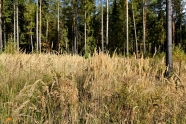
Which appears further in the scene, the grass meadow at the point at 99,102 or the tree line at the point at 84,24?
the tree line at the point at 84,24

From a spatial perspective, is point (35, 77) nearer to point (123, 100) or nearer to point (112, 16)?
point (123, 100)

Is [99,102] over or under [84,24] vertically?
under

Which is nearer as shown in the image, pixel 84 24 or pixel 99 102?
pixel 99 102

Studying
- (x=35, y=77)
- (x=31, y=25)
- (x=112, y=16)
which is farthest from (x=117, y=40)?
(x=35, y=77)

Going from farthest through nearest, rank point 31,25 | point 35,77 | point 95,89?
1. point 31,25
2. point 35,77
3. point 95,89

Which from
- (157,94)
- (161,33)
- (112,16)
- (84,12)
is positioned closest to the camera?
(157,94)

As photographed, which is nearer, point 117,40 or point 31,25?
point 31,25

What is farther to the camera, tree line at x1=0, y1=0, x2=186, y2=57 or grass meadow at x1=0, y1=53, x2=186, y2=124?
tree line at x1=0, y1=0, x2=186, y2=57

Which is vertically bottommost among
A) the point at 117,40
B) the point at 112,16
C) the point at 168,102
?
the point at 168,102

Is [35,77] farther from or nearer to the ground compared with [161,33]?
nearer to the ground

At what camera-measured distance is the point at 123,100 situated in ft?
8.05

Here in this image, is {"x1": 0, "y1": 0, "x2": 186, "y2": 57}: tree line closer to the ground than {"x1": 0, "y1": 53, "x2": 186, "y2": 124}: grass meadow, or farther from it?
farther from it

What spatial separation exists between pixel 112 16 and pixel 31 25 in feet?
49.5

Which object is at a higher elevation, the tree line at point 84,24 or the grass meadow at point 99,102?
the tree line at point 84,24
